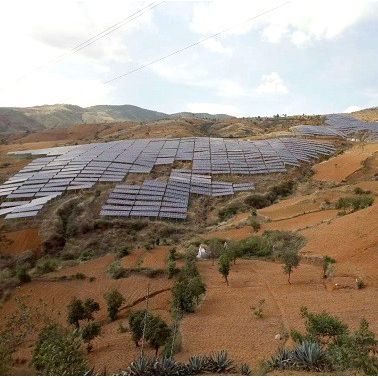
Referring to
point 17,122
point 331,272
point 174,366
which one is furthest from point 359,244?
point 17,122

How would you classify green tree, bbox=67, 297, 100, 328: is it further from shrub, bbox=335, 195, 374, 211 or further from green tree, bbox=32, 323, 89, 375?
shrub, bbox=335, 195, 374, 211

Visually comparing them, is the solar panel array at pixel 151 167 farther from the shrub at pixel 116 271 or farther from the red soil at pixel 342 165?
the shrub at pixel 116 271

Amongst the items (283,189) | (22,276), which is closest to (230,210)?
(283,189)

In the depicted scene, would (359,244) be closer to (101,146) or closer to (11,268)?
(11,268)

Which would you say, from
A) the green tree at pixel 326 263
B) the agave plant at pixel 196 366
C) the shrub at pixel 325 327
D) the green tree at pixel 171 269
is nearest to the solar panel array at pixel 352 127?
the green tree at pixel 326 263

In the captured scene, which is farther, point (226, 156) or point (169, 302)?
point (226, 156)

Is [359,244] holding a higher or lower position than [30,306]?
higher

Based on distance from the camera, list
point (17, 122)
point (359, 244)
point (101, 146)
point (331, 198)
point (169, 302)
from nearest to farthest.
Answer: point (169, 302), point (359, 244), point (331, 198), point (101, 146), point (17, 122)
